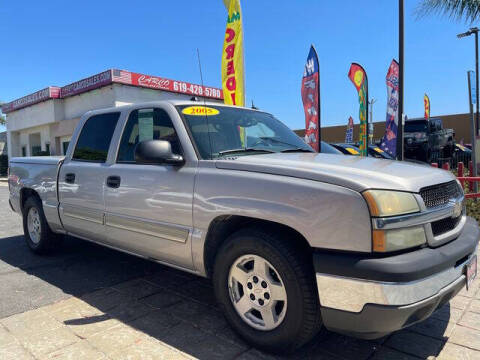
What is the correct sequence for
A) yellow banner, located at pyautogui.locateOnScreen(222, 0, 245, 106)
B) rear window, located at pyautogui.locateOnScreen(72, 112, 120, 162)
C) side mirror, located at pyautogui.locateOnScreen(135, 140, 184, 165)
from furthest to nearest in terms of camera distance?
yellow banner, located at pyautogui.locateOnScreen(222, 0, 245, 106) < rear window, located at pyautogui.locateOnScreen(72, 112, 120, 162) < side mirror, located at pyautogui.locateOnScreen(135, 140, 184, 165)

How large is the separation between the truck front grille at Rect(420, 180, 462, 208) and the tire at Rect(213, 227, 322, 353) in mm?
792

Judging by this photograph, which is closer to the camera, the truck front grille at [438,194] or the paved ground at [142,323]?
the truck front grille at [438,194]

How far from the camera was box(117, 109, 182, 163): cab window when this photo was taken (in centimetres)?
322

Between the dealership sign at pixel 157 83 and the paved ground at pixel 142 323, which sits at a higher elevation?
the dealership sign at pixel 157 83

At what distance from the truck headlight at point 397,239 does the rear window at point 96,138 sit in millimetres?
2788

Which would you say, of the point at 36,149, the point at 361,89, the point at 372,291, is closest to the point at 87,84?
the point at 36,149

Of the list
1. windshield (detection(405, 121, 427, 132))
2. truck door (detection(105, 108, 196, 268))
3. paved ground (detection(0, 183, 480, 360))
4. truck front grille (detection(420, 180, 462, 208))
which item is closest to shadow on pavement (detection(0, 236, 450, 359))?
paved ground (detection(0, 183, 480, 360))

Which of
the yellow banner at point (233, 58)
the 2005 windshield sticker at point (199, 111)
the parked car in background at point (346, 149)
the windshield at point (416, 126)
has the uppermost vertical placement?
the yellow banner at point (233, 58)

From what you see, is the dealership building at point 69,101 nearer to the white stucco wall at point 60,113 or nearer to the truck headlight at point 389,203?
the white stucco wall at point 60,113

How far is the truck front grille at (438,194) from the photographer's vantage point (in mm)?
2285

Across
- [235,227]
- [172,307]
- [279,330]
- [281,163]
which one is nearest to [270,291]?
[279,330]

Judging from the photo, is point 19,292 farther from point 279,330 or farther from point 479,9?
point 479,9

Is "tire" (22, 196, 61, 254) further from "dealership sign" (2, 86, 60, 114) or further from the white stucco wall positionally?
"dealership sign" (2, 86, 60, 114)

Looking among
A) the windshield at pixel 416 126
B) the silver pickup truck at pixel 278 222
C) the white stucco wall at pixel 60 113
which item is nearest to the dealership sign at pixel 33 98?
the white stucco wall at pixel 60 113
